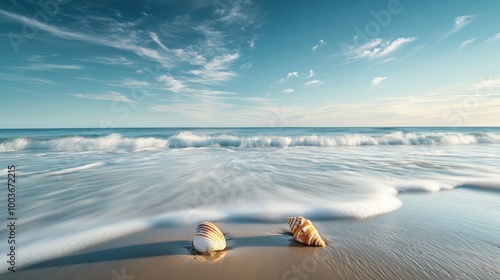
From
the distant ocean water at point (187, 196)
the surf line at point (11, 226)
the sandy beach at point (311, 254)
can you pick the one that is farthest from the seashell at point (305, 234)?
the surf line at point (11, 226)

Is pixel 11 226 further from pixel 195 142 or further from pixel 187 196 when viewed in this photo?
pixel 195 142

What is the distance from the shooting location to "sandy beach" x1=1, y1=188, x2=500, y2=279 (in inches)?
89.8

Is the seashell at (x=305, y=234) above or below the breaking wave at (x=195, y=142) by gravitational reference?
below

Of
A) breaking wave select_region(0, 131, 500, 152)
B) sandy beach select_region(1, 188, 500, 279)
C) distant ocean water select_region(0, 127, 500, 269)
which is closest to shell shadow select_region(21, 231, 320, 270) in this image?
sandy beach select_region(1, 188, 500, 279)

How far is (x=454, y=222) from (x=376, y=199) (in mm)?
1232

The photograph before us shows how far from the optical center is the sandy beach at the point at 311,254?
2281 millimetres

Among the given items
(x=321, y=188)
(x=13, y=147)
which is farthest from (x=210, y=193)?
(x=13, y=147)

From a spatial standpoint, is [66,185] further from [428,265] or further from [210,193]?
[428,265]

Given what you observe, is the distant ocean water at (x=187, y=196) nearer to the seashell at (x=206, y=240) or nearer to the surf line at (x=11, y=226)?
the surf line at (x=11, y=226)

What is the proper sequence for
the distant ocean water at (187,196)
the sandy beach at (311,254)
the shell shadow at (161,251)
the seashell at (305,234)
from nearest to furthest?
the sandy beach at (311,254) → the shell shadow at (161,251) → the seashell at (305,234) → the distant ocean water at (187,196)

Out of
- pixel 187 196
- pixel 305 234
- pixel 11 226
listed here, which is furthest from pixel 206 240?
pixel 11 226

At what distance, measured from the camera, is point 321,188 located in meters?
5.51

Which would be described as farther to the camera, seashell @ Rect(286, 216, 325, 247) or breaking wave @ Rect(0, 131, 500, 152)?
breaking wave @ Rect(0, 131, 500, 152)

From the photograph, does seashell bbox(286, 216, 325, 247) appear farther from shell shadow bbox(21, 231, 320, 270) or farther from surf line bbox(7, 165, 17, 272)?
surf line bbox(7, 165, 17, 272)
